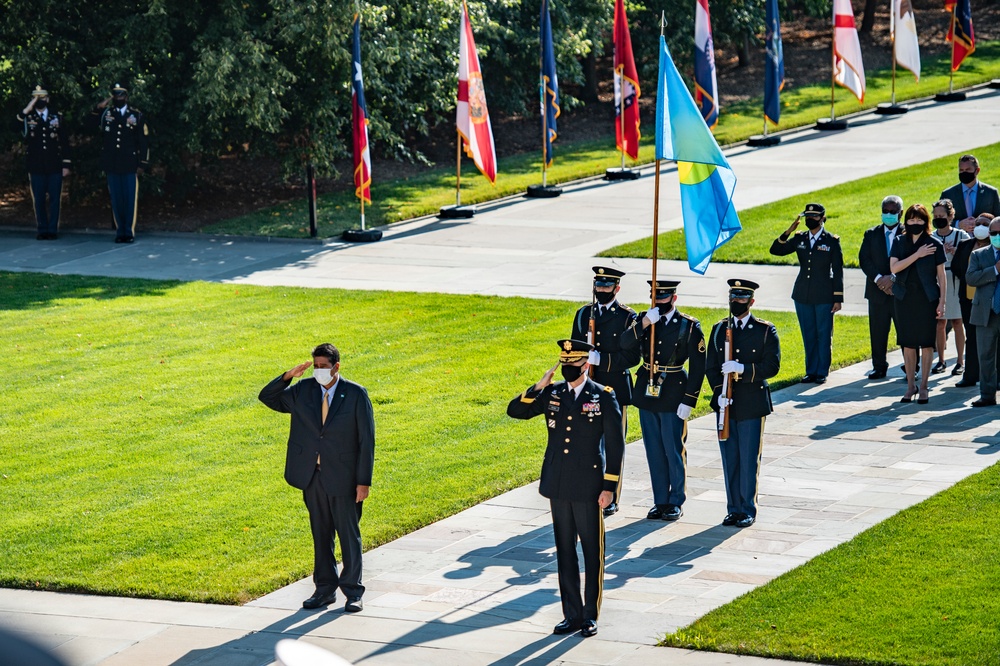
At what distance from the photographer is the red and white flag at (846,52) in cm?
3086

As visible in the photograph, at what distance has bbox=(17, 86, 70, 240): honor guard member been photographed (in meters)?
25.4

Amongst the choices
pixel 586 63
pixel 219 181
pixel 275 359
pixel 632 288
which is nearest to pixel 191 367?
pixel 275 359

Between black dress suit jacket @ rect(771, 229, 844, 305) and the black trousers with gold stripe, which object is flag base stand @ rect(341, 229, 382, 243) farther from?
the black trousers with gold stripe

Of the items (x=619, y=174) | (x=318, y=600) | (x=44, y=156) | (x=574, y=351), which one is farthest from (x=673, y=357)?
(x=619, y=174)

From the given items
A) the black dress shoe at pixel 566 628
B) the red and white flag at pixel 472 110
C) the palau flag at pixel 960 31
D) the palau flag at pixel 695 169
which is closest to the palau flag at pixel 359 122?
the red and white flag at pixel 472 110

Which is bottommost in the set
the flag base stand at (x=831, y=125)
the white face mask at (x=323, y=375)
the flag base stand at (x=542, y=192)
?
the white face mask at (x=323, y=375)

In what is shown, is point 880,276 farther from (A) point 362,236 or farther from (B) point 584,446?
(A) point 362,236

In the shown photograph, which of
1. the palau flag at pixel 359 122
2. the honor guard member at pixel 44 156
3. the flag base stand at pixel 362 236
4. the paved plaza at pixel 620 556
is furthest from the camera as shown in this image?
the honor guard member at pixel 44 156

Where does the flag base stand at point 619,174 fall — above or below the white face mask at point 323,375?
above

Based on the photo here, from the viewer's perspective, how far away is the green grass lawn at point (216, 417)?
1170 cm

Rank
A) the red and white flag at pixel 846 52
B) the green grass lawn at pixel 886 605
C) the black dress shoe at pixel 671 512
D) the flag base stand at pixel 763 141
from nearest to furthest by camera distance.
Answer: the green grass lawn at pixel 886 605, the black dress shoe at pixel 671 512, the red and white flag at pixel 846 52, the flag base stand at pixel 763 141

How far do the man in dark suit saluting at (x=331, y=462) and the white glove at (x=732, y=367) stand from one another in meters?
3.12

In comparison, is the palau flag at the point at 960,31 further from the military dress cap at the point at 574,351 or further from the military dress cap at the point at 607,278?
the military dress cap at the point at 574,351

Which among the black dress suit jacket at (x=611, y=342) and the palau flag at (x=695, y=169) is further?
the palau flag at (x=695, y=169)
